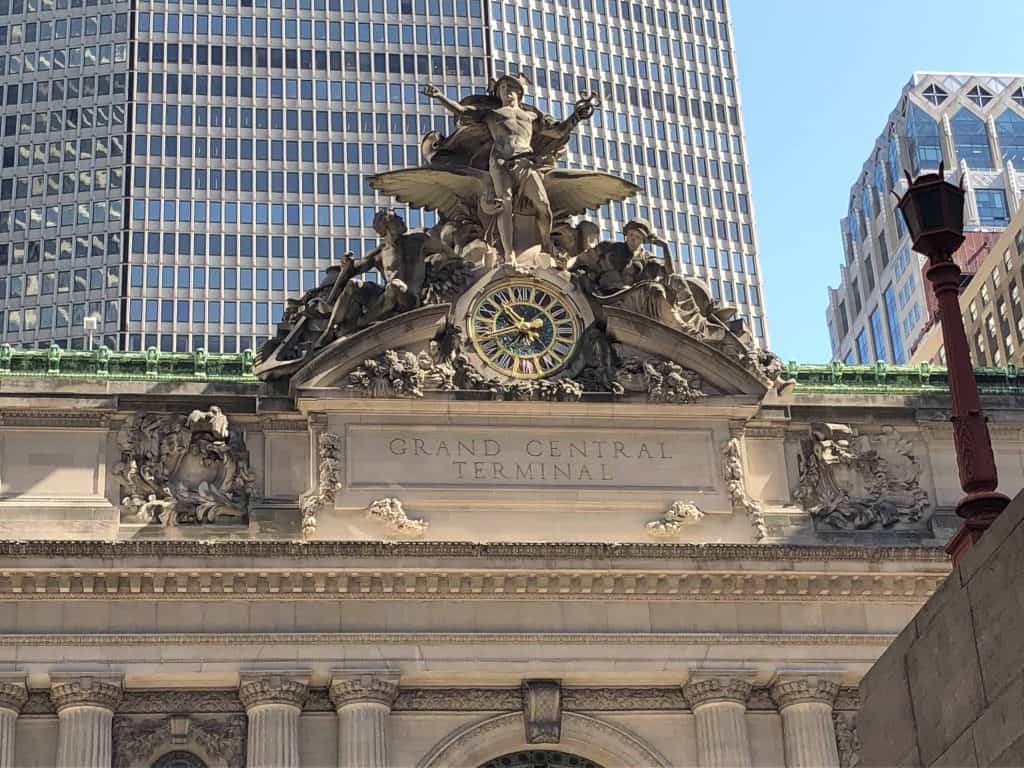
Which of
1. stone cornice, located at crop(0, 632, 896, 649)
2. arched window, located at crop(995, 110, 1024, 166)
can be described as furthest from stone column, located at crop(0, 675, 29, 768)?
arched window, located at crop(995, 110, 1024, 166)

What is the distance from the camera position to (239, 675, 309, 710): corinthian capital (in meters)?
44.0

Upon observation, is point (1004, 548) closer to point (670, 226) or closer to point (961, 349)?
point (961, 349)

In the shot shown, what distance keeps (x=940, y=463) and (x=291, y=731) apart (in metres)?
17.5

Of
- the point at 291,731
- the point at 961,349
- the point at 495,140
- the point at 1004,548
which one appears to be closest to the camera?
the point at 1004,548

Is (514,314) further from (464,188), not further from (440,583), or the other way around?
(440,583)

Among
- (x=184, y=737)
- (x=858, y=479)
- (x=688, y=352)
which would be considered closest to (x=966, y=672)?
(x=184, y=737)

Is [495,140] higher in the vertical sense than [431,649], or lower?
higher

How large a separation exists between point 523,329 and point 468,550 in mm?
6251

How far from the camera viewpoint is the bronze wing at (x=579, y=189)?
51562mm

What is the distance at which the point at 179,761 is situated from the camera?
4416 centimetres

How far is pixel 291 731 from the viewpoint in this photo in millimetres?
43969

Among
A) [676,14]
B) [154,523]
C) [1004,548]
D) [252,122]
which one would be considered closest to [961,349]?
[1004,548]

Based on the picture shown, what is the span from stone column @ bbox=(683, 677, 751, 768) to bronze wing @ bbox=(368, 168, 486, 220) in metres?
13.7

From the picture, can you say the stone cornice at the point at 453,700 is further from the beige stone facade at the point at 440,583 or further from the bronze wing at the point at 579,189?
the bronze wing at the point at 579,189
